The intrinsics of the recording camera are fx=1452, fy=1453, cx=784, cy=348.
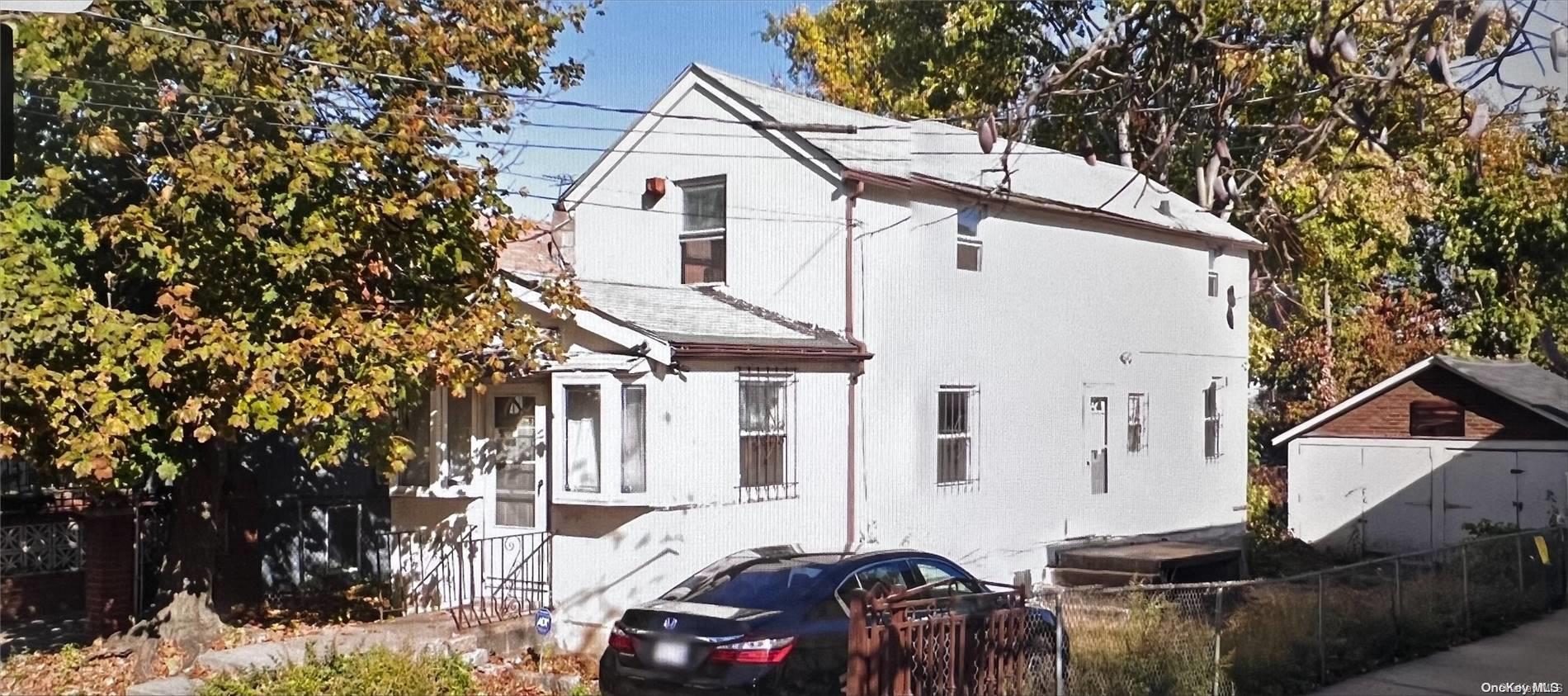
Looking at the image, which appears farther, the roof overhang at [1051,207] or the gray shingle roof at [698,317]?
the roof overhang at [1051,207]

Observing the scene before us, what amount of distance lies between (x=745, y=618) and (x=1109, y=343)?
10.9m

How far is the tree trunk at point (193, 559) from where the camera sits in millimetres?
12992

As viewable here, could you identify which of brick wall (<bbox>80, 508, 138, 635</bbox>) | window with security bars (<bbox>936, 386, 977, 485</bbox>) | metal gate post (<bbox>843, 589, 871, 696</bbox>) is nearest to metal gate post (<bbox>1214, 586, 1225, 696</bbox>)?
metal gate post (<bbox>843, 589, 871, 696</bbox>)

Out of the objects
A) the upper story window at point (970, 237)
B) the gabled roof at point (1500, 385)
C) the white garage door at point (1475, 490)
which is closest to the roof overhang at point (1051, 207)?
the upper story window at point (970, 237)

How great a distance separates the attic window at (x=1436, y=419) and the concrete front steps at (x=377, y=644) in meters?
18.7

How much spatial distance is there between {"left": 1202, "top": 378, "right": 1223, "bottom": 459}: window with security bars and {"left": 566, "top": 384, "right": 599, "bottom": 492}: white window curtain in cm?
1183

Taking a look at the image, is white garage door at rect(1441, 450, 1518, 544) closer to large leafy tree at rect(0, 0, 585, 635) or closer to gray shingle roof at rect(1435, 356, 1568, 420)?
gray shingle roof at rect(1435, 356, 1568, 420)

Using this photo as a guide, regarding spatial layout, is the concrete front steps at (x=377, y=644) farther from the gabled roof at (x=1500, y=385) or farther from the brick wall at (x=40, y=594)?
the gabled roof at (x=1500, y=385)

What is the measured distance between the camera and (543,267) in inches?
901

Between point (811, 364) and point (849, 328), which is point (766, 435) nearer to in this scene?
point (811, 364)

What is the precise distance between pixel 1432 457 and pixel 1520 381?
6.84ft

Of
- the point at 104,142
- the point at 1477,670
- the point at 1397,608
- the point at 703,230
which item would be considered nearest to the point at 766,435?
the point at 703,230

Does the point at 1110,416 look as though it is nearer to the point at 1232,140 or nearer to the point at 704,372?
the point at 704,372

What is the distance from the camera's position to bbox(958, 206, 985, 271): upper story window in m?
17.4
